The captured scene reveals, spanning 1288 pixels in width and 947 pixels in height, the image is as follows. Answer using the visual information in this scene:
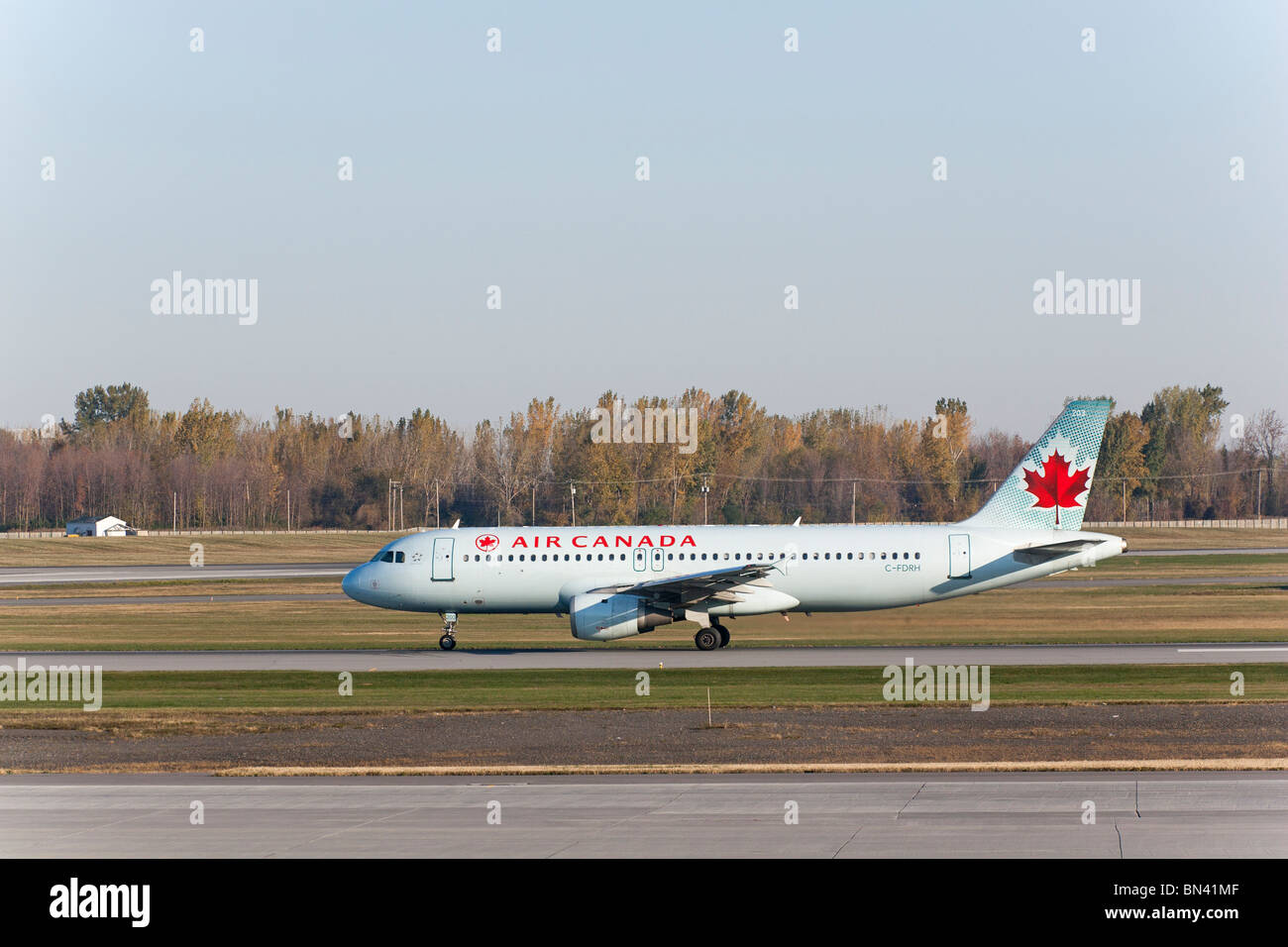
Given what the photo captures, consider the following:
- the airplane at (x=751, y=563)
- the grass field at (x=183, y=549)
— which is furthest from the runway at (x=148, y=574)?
the airplane at (x=751, y=563)

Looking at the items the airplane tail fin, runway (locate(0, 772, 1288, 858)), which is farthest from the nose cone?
runway (locate(0, 772, 1288, 858))

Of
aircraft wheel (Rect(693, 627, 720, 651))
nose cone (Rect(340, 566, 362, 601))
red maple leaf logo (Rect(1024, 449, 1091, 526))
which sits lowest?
aircraft wheel (Rect(693, 627, 720, 651))

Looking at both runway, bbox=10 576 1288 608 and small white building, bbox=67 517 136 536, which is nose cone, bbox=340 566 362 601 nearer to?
runway, bbox=10 576 1288 608

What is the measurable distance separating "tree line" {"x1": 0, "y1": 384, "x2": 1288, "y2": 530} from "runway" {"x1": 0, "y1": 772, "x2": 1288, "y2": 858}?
117m

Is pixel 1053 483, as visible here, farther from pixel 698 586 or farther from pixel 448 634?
pixel 448 634

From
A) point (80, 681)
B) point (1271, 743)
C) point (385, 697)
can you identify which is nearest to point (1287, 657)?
point (1271, 743)

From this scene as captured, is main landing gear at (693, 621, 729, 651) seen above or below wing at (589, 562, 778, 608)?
below

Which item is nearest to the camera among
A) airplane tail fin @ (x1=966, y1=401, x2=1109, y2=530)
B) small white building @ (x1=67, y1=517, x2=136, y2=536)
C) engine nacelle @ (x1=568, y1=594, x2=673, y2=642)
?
engine nacelle @ (x1=568, y1=594, x2=673, y2=642)

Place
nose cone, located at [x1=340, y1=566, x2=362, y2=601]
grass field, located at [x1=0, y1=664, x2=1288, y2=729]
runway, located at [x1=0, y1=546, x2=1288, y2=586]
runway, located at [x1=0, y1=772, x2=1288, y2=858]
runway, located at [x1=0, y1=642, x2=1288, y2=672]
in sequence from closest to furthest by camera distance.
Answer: runway, located at [x1=0, y1=772, x2=1288, y2=858] → grass field, located at [x1=0, y1=664, x2=1288, y2=729] → runway, located at [x1=0, y1=642, x2=1288, y2=672] → nose cone, located at [x1=340, y1=566, x2=362, y2=601] → runway, located at [x1=0, y1=546, x2=1288, y2=586]

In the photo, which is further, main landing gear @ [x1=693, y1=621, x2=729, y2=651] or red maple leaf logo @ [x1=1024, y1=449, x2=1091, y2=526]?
red maple leaf logo @ [x1=1024, y1=449, x2=1091, y2=526]

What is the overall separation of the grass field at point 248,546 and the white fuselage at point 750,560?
74.8 meters

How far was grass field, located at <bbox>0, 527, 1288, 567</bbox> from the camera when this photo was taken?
121 metres
